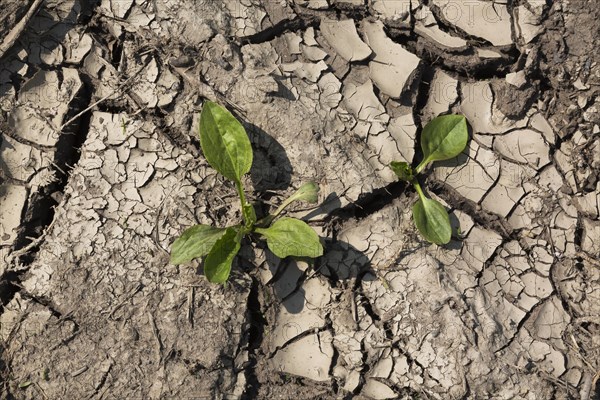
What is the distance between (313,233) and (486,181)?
83 centimetres

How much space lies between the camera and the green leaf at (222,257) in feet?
8.08

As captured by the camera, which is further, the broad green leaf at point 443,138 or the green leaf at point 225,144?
the broad green leaf at point 443,138

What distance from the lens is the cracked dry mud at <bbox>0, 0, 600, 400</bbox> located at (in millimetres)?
2553

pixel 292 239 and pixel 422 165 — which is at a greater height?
pixel 422 165

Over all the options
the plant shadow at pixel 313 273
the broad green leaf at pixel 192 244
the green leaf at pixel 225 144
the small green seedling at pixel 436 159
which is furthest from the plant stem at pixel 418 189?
the broad green leaf at pixel 192 244

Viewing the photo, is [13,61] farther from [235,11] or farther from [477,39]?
[477,39]

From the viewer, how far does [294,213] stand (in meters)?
2.69

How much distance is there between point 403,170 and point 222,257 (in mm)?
809

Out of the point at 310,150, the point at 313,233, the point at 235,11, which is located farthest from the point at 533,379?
the point at 235,11

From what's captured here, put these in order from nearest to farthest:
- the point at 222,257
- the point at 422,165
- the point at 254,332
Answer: the point at 222,257
the point at 254,332
the point at 422,165

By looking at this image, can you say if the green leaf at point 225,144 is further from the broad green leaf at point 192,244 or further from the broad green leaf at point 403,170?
the broad green leaf at point 403,170

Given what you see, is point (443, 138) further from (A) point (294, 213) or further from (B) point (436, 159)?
(A) point (294, 213)

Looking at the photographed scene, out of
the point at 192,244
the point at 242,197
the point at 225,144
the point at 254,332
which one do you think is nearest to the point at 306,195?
the point at 242,197

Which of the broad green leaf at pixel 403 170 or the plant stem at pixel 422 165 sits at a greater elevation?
the plant stem at pixel 422 165
